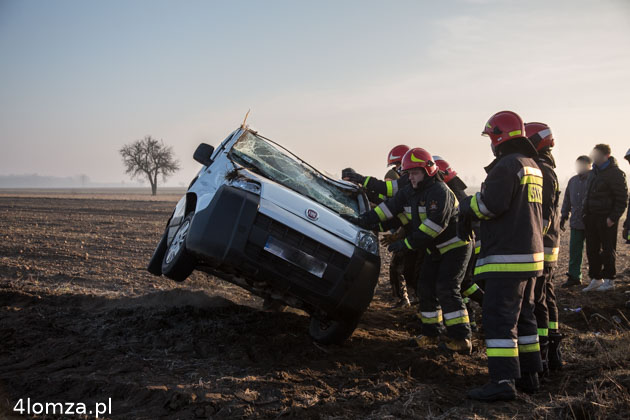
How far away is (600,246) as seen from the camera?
27.3 feet

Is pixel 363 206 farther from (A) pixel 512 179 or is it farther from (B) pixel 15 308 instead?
(B) pixel 15 308

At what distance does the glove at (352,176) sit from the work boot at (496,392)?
328cm

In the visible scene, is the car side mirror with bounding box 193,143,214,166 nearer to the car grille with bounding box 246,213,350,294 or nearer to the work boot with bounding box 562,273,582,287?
the car grille with bounding box 246,213,350,294

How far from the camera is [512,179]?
12.9 feet

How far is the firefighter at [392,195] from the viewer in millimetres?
6234

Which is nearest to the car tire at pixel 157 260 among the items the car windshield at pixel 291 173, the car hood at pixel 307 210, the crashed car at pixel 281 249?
the crashed car at pixel 281 249

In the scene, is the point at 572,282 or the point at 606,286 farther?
the point at 572,282

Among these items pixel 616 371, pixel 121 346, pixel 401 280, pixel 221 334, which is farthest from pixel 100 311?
pixel 616 371

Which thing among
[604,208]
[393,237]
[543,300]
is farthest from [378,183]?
[604,208]

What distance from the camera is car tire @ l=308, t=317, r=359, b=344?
4781mm

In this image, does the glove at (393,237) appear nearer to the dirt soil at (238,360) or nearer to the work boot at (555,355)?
the dirt soil at (238,360)

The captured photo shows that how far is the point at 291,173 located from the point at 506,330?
2901mm

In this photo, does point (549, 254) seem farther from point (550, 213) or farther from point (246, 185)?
point (246, 185)

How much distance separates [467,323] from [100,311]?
13.6 ft
